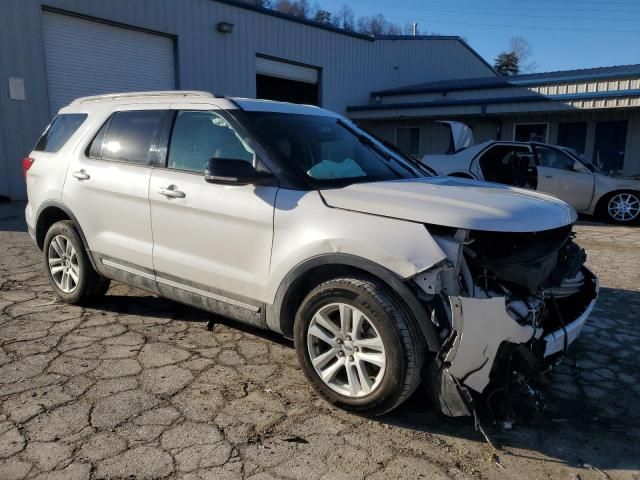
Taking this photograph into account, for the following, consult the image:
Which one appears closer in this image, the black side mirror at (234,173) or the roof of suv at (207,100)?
the black side mirror at (234,173)

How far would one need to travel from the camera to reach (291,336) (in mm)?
3400

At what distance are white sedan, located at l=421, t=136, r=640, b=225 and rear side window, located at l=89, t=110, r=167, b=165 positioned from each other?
727 cm

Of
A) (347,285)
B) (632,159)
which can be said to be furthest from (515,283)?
(632,159)

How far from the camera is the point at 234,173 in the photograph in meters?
3.23

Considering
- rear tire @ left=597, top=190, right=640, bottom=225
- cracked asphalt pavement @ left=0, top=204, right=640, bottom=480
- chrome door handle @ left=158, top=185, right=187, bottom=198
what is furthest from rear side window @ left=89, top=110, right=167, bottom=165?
rear tire @ left=597, top=190, right=640, bottom=225

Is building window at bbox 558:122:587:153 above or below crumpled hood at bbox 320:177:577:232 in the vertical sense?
above

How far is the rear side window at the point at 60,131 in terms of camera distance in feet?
15.7

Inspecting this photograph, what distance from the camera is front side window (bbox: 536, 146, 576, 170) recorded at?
35.4 ft

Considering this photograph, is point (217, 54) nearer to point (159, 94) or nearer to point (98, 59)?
point (98, 59)

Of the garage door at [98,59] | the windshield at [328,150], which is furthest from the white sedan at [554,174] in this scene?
the garage door at [98,59]

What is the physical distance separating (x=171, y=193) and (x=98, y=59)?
35.9ft

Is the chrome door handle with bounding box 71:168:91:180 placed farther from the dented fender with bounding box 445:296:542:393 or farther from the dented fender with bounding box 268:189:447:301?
the dented fender with bounding box 445:296:542:393

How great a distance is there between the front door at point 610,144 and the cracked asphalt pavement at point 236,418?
13.0 m

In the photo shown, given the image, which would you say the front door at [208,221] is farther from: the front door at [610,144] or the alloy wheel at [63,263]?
the front door at [610,144]
